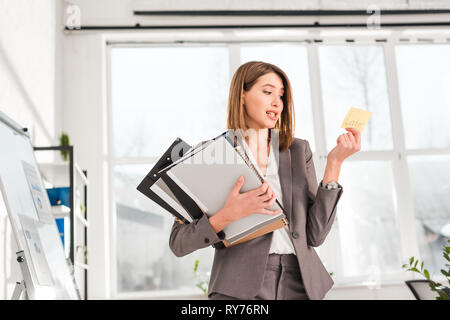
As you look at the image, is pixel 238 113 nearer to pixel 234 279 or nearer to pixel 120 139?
pixel 234 279

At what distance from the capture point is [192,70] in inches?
155

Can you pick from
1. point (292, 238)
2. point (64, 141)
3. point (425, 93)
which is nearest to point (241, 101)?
point (292, 238)

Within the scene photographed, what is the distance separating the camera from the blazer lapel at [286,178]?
871mm

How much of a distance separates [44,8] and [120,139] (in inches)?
41.9

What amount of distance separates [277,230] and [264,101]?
254 millimetres

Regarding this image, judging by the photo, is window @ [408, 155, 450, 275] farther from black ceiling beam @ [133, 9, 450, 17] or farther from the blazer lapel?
the blazer lapel

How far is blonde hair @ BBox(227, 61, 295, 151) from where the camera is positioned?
Result: 3.13ft

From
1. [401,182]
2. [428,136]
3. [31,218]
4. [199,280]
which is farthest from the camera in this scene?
[428,136]

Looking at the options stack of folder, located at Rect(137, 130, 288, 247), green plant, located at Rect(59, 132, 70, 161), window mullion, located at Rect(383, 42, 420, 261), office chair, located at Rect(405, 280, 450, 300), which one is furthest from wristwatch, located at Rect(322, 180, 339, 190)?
window mullion, located at Rect(383, 42, 420, 261)

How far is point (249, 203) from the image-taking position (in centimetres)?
81

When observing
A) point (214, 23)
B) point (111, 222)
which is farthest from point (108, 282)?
point (214, 23)

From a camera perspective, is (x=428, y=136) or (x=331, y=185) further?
(x=428, y=136)

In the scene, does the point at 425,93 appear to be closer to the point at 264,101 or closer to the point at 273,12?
the point at 273,12

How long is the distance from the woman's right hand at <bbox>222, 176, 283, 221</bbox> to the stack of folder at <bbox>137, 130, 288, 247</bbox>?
0.02 meters
